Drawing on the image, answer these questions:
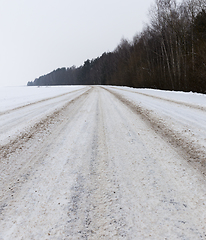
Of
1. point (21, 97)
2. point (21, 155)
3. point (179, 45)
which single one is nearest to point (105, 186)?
point (21, 155)

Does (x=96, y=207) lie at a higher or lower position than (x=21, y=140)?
lower

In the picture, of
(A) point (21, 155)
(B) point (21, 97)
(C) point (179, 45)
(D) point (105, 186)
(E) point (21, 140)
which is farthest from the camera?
(C) point (179, 45)

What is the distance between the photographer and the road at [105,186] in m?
1.10

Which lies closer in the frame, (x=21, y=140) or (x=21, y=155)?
(x=21, y=155)

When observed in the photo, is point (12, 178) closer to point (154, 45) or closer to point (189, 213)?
point (189, 213)

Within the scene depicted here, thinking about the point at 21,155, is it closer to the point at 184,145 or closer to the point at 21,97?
the point at 184,145

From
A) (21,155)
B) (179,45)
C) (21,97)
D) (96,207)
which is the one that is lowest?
(96,207)

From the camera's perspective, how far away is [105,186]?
1.52 m

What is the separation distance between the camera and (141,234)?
3.41 feet

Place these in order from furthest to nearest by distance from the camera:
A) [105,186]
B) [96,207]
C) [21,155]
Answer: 1. [21,155]
2. [105,186]
3. [96,207]

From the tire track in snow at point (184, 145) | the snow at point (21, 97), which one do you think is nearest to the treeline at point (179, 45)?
the tire track in snow at point (184, 145)

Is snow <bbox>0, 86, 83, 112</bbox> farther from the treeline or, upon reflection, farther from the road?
the treeline

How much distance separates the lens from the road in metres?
1.10

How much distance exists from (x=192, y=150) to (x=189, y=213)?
1.22m
